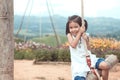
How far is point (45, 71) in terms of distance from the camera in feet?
35.5

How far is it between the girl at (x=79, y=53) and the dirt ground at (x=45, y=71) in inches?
208

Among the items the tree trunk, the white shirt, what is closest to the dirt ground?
the white shirt

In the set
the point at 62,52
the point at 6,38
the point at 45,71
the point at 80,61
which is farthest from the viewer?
the point at 62,52

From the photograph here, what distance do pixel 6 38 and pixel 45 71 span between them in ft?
22.3

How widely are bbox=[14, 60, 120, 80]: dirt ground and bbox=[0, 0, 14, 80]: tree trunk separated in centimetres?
540

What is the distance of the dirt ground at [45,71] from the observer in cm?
973

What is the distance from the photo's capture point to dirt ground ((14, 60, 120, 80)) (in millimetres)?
9727

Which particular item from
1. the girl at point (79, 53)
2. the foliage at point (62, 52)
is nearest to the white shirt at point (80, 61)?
the girl at point (79, 53)

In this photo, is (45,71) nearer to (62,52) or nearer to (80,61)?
(62,52)

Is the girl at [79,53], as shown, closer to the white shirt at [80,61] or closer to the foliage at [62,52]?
the white shirt at [80,61]

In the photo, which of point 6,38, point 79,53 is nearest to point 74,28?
point 79,53

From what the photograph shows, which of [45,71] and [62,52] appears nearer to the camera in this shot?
[45,71]

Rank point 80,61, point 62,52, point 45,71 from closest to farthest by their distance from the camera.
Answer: point 80,61 → point 45,71 → point 62,52

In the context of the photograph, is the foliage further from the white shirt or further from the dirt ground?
the white shirt
